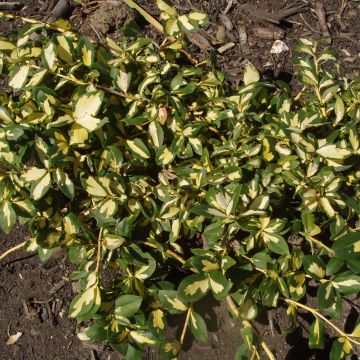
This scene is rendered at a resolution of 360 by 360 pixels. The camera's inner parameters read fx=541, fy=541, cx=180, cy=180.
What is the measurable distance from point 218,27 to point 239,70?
31 centimetres

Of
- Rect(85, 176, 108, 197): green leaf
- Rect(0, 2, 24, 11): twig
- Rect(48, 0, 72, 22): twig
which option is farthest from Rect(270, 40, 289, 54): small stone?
Rect(85, 176, 108, 197): green leaf

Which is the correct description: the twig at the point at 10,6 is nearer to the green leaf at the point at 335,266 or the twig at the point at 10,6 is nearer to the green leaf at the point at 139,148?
the green leaf at the point at 139,148

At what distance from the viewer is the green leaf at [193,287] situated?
1.62 metres

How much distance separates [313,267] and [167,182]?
583 mm

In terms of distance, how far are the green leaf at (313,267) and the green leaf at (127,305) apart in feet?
1.74

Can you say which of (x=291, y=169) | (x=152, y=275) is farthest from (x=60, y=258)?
(x=291, y=169)

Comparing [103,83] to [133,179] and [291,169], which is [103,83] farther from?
[291,169]

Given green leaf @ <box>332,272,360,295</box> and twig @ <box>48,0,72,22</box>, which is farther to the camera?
twig @ <box>48,0,72,22</box>

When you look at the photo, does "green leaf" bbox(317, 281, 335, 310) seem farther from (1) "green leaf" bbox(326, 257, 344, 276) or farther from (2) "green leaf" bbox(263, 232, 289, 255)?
(2) "green leaf" bbox(263, 232, 289, 255)

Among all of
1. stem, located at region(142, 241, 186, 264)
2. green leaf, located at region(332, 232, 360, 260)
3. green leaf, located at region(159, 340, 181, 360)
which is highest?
green leaf, located at region(332, 232, 360, 260)

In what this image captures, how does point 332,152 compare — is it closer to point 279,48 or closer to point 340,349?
point 340,349

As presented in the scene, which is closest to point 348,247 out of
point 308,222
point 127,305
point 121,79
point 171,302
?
point 308,222

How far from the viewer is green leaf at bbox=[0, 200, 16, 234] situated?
1723 millimetres

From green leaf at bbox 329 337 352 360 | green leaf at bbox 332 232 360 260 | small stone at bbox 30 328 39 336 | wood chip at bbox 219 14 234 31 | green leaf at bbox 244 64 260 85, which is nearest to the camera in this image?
green leaf at bbox 332 232 360 260
